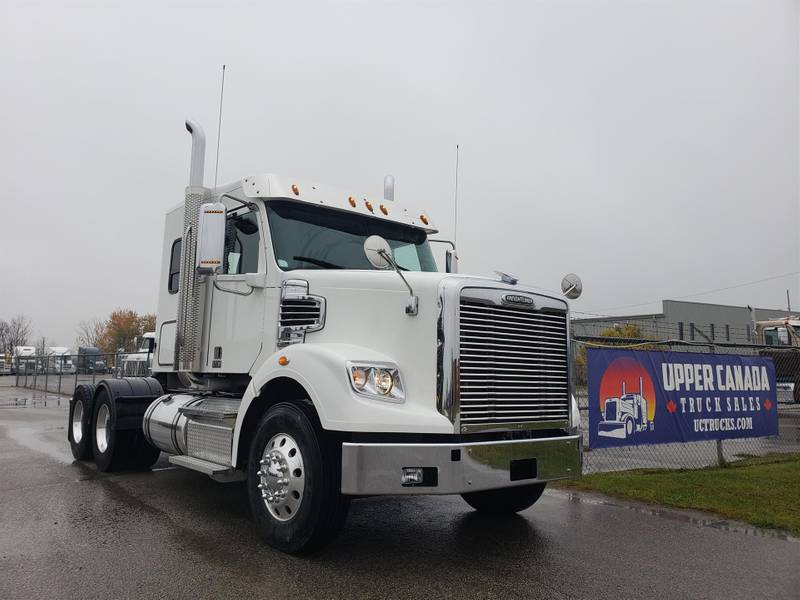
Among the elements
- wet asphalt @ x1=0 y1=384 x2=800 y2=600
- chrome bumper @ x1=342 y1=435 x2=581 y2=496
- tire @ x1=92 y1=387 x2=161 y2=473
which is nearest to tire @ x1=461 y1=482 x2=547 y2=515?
wet asphalt @ x1=0 y1=384 x2=800 y2=600

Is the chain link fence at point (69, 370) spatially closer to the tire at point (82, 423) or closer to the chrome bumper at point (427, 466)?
the tire at point (82, 423)

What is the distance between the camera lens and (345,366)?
14.4 feet

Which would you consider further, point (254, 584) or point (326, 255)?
point (326, 255)

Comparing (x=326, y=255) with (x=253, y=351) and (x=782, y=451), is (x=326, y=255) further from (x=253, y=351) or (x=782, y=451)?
(x=782, y=451)

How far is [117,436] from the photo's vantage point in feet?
25.5

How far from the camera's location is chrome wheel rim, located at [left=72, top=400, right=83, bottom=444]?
344 inches

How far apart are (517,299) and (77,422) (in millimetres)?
6915

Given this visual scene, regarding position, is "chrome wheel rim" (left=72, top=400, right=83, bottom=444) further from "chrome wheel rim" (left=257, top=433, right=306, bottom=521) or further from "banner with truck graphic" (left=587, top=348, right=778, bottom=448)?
"banner with truck graphic" (left=587, top=348, right=778, bottom=448)

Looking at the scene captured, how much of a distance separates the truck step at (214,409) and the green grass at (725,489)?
3.94 meters

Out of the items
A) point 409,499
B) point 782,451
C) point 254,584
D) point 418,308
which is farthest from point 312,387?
point 782,451

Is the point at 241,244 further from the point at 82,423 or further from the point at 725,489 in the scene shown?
the point at 725,489

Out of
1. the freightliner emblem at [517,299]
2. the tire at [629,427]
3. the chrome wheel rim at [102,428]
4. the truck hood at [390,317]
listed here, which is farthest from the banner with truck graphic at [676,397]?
the chrome wheel rim at [102,428]

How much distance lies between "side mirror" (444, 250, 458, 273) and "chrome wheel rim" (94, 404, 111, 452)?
181 inches

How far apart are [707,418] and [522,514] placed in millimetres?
3815
